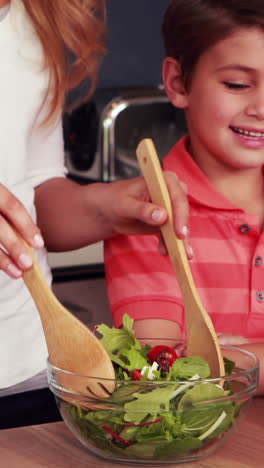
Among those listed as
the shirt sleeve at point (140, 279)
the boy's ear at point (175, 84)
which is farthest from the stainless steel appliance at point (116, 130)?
the shirt sleeve at point (140, 279)

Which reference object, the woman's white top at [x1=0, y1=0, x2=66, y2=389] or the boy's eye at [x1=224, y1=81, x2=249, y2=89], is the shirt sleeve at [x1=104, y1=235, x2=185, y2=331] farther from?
the boy's eye at [x1=224, y1=81, x2=249, y2=89]

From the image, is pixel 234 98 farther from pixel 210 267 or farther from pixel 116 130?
pixel 116 130

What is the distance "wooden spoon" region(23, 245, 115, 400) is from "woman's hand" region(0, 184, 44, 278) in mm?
14

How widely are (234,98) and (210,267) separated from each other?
12.1 inches

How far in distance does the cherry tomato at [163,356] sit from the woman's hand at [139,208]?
0.14m

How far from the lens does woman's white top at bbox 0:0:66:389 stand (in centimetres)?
131

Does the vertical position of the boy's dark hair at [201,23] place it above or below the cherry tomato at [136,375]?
above

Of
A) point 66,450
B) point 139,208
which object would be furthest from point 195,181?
point 66,450

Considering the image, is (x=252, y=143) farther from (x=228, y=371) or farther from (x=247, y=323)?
(x=228, y=371)

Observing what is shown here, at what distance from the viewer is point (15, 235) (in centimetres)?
88

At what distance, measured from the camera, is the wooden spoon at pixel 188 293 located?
2.90ft

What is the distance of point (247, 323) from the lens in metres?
1.41

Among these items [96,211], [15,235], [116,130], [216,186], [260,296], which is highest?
[15,235]

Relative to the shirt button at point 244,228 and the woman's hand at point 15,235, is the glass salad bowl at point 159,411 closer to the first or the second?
the woman's hand at point 15,235
